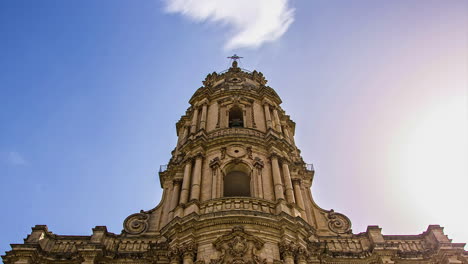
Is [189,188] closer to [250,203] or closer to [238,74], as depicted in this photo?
[250,203]

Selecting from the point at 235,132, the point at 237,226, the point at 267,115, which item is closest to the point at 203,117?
the point at 235,132

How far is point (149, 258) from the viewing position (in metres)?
19.4

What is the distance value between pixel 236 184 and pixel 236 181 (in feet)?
0.61

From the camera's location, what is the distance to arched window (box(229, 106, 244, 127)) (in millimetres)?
29422

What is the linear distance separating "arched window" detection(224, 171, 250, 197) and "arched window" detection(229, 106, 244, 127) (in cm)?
580

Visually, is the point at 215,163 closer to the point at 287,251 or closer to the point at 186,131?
the point at 287,251

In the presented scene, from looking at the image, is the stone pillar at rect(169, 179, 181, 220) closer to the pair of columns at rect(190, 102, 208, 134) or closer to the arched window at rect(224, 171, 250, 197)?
the arched window at rect(224, 171, 250, 197)

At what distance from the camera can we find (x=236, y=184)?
80.1 ft

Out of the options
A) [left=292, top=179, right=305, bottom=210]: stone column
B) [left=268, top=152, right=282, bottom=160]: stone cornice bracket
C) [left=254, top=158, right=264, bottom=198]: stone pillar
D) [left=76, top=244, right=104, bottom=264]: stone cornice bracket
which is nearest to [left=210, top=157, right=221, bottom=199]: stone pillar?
[left=254, top=158, right=264, bottom=198]: stone pillar

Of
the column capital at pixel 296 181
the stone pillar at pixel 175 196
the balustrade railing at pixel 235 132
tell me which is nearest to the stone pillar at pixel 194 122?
the balustrade railing at pixel 235 132

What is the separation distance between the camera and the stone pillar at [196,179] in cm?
2125

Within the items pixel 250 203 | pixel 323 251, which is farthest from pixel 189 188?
pixel 323 251

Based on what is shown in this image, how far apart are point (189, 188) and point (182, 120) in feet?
35.9

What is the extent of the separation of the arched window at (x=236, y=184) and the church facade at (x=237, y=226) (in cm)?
6
